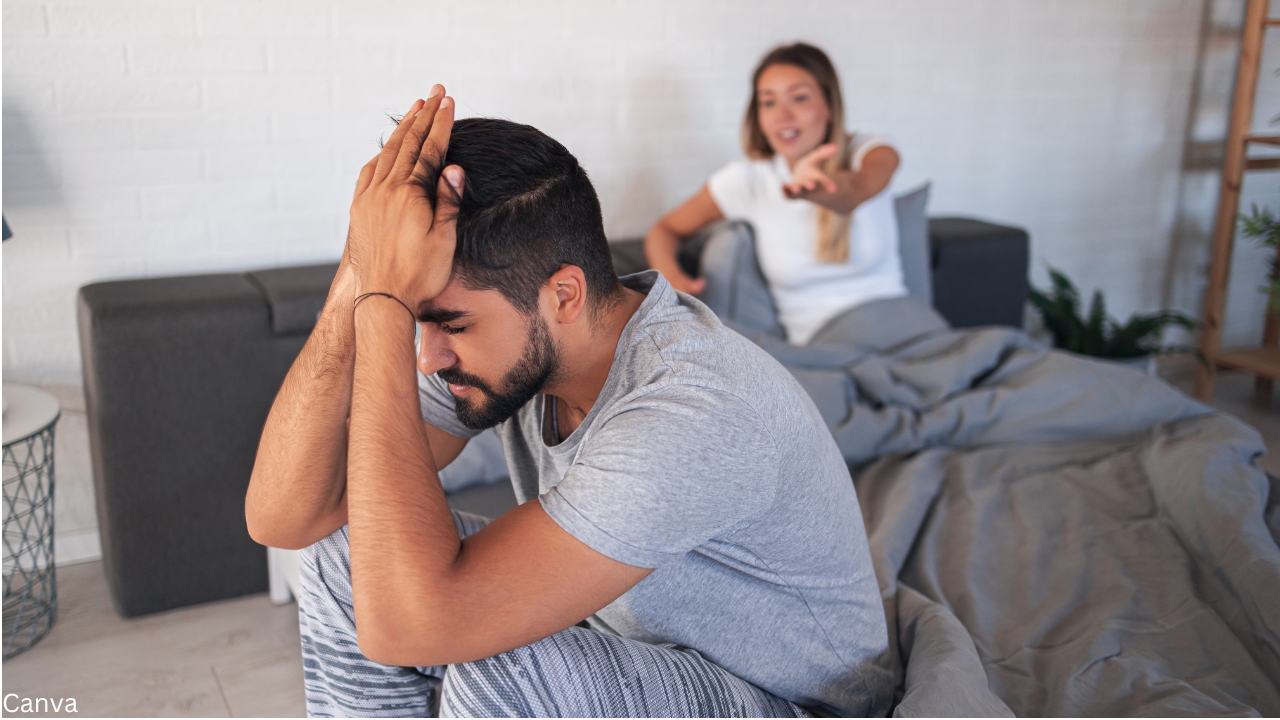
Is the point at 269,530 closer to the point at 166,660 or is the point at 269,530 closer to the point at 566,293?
the point at 566,293

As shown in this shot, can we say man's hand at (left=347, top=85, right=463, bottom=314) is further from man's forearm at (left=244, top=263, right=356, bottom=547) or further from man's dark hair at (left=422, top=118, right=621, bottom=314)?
man's forearm at (left=244, top=263, right=356, bottom=547)

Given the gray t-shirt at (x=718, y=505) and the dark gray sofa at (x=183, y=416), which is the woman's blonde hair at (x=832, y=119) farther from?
the gray t-shirt at (x=718, y=505)

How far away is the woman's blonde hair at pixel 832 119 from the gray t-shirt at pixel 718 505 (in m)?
1.35

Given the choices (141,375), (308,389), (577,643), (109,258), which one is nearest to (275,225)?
(109,258)

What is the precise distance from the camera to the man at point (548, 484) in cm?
95

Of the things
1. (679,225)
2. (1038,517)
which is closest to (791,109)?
(679,225)

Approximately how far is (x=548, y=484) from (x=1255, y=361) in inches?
114

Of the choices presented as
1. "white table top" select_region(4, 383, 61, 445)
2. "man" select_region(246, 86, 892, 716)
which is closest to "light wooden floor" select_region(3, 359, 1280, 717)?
"white table top" select_region(4, 383, 61, 445)

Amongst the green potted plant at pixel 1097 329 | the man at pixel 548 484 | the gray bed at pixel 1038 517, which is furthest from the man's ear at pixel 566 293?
the green potted plant at pixel 1097 329

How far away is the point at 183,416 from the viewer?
1991 mm

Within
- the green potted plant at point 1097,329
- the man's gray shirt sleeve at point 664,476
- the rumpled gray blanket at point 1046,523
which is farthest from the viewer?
the green potted plant at point 1097,329

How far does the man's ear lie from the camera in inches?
42.0

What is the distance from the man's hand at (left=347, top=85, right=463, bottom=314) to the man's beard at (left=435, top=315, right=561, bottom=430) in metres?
0.11

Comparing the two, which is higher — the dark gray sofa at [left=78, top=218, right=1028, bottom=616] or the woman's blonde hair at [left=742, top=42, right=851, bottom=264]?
the woman's blonde hair at [left=742, top=42, right=851, bottom=264]
